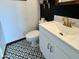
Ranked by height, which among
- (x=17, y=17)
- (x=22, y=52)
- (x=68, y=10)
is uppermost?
(x=68, y=10)

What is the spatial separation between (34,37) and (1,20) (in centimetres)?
94

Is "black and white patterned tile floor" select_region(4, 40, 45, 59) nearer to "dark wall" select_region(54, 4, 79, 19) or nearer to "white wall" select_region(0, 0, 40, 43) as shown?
"white wall" select_region(0, 0, 40, 43)

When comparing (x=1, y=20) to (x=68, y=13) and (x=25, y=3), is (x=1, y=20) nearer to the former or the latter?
(x=25, y=3)

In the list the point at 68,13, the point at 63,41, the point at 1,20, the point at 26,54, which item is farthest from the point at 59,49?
the point at 1,20

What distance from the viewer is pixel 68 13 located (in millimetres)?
1748

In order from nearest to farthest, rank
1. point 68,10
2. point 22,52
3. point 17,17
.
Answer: point 68,10, point 22,52, point 17,17

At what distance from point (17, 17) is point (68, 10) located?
1.46 m

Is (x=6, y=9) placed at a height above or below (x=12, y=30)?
above

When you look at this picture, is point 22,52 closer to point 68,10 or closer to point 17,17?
point 17,17

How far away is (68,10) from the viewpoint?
5.71 ft

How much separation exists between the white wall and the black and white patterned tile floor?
0.29 meters

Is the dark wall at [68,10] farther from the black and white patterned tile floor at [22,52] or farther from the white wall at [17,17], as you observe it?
the black and white patterned tile floor at [22,52]

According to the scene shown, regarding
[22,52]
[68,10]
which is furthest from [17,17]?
[68,10]

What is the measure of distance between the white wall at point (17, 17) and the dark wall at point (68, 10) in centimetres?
94
